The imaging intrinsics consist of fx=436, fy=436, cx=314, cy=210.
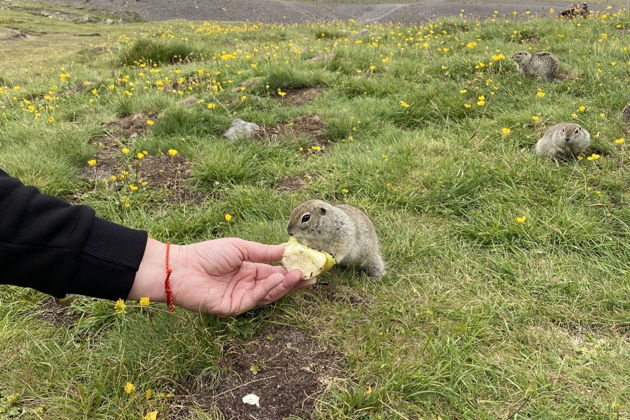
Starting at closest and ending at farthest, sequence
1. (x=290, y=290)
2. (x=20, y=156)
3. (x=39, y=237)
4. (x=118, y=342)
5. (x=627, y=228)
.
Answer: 1. (x=39, y=237)
2. (x=118, y=342)
3. (x=290, y=290)
4. (x=627, y=228)
5. (x=20, y=156)

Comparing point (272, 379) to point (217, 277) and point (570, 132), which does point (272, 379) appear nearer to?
point (217, 277)

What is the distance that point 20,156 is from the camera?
4.73 metres

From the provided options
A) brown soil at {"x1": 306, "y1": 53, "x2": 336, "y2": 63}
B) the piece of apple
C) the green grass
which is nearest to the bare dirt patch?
the green grass

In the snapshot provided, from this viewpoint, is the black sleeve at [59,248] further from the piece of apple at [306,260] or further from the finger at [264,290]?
the piece of apple at [306,260]

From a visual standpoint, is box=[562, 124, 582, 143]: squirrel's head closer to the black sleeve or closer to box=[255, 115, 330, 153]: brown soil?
box=[255, 115, 330, 153]: brown soil

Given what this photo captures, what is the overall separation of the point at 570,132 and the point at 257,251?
11.4ft

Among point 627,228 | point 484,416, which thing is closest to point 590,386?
point 484,416

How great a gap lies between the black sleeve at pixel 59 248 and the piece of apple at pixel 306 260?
39.3 inches

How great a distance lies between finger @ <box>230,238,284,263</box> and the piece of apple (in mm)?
70

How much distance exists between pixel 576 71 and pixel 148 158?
622cm

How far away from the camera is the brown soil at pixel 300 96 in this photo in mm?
6746

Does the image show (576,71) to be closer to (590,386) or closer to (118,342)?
(590,386)

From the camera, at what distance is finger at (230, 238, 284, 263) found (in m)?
2.94

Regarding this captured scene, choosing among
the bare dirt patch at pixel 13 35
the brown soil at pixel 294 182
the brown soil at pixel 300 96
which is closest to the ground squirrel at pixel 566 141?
the brown soil at pixel 294 182
